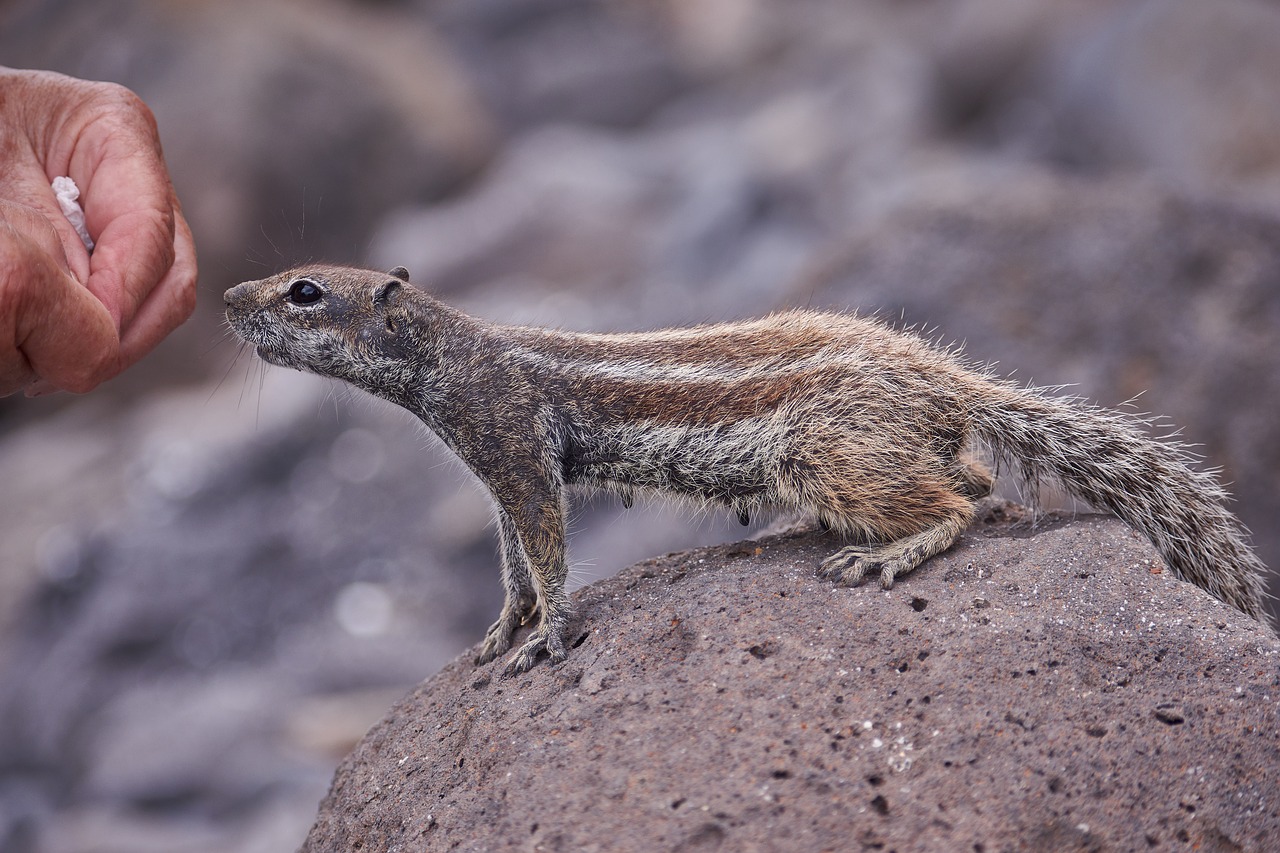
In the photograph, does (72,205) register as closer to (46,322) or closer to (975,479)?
(46,322)

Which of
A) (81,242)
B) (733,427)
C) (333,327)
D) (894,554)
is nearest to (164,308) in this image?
(81,242)

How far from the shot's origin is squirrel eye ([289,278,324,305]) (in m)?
4.97

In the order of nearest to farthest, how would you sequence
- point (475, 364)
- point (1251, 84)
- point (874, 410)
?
1. point (874, 410)
2. point (475, 364)
3. point (1251, 84)

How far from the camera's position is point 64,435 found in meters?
16.3

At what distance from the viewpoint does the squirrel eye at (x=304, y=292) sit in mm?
4973

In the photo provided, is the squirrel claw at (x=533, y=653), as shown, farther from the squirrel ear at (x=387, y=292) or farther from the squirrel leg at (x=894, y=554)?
the squirrel ear at (x=387, y=292)

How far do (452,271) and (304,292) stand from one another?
1166cm

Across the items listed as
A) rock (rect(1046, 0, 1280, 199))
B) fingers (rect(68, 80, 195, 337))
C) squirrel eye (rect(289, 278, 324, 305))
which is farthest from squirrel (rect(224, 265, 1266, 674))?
rock (rect(1046, 0, 1280, 199))

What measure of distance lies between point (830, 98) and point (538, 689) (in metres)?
18.6

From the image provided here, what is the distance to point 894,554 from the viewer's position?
4375mm

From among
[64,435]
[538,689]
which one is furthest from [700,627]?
[64,435]

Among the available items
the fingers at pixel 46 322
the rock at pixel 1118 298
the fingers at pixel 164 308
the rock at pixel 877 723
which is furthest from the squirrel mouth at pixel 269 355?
the rock at pixel 1118 298

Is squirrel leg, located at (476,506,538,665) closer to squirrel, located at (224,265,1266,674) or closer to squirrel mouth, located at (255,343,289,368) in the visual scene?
squirrel, located at (224,265,1266,674)

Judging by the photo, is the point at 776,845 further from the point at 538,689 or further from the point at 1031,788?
the point at 538,689
